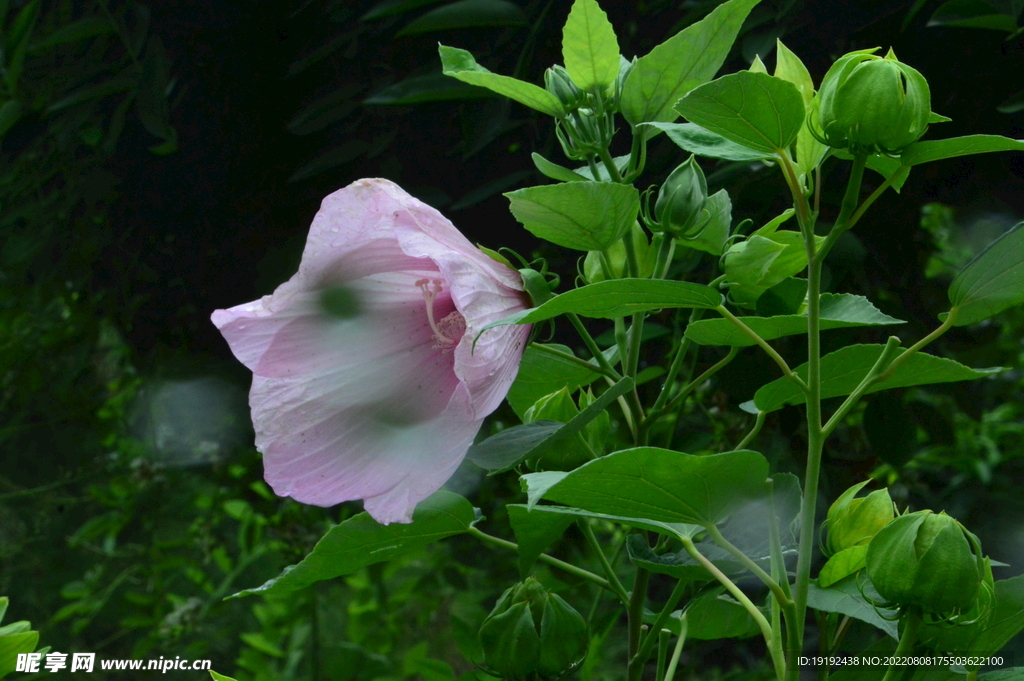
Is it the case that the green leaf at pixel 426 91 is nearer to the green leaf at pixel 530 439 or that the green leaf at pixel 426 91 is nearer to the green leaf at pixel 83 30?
the green leaf at pixel 83 30

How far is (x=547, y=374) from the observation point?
0.33 meters

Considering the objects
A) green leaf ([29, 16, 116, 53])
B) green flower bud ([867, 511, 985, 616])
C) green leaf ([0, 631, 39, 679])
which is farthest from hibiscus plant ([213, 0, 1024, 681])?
green leaf ([29, 16, 116, 53])

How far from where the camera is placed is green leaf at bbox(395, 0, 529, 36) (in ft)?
2.15

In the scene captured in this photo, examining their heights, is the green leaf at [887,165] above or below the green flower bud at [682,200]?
above

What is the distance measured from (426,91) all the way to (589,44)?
1.30ft

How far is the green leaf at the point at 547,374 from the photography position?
326 mm

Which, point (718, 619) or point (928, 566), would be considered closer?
point (928, 566)

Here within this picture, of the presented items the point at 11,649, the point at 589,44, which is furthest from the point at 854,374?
the point at 11,649

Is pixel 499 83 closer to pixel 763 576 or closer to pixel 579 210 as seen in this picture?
pixel 579 210

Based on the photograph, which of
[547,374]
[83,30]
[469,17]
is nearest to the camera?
[547,374]

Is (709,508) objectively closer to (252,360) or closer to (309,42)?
(252,360)

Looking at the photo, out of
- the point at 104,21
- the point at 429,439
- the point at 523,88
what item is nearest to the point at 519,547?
the point at 429,439

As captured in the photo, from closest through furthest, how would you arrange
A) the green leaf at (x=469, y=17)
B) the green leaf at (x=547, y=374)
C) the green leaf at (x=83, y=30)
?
the green leaf at (x=547, y=374) < the green leaf at (x=469, y=17) < the green leaf at (x=83, y=30)

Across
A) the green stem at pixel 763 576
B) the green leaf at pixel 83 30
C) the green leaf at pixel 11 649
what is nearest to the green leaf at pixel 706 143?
the green stem at pixel 763 576
